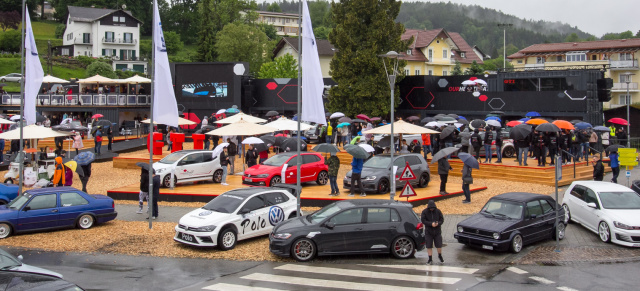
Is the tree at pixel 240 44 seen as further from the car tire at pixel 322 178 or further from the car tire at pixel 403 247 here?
the car tire at pixel 403 247

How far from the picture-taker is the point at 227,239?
15023 mm

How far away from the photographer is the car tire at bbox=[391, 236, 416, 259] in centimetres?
1426

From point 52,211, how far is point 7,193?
4236 millimetres

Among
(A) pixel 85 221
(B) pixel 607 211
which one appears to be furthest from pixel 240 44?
(B) pixel 607 211

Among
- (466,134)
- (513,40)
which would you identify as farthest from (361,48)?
(513,40)

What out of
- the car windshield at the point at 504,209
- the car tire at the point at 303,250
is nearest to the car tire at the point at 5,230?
the car tire at the point at 303,250

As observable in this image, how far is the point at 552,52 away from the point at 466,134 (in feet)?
210

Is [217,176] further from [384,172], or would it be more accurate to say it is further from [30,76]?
[30,76]

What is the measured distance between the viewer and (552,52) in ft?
271

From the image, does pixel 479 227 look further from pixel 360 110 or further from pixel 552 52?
pixel 552 52

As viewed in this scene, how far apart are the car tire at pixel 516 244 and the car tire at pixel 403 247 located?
251 cm

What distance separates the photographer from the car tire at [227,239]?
14828 millimetres

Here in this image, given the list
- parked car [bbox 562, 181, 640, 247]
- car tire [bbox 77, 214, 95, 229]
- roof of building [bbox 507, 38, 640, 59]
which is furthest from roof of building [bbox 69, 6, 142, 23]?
parked car [bbox 562, 181, 640, 247]

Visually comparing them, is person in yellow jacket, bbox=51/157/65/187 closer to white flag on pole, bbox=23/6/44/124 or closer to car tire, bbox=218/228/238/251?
white flag on pole, bbox=23/6/44/124
